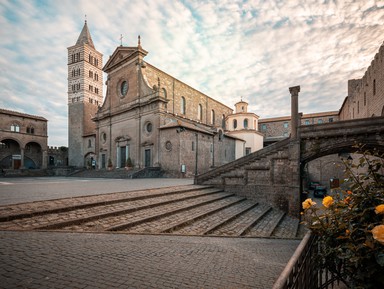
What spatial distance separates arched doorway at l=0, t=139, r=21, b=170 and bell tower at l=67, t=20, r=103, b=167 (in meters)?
8.40

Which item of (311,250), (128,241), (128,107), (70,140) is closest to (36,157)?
(70,140)

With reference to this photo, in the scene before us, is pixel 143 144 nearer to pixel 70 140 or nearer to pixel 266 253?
pixel 266 253

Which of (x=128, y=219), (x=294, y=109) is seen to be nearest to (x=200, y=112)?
(x=294, y=109)

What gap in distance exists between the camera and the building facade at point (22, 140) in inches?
1387

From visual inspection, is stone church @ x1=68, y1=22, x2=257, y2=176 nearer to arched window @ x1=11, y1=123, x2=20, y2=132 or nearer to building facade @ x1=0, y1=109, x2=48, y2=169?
building facade @ x1=0, y1=109, x2=48, y2=169

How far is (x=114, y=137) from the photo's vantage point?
96.8 feet

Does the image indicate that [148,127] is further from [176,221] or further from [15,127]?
[15,127]

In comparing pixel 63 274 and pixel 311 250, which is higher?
pixel 311 250

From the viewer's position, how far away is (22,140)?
36844 mm

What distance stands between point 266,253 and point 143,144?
2213cm

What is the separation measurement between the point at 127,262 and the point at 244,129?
118 ft

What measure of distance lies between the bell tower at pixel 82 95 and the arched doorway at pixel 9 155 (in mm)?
8402

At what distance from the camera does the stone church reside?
23.8 m

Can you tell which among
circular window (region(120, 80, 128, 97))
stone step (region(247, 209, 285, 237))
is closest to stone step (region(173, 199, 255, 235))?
stone step (region(247, 209, 285, 237))
